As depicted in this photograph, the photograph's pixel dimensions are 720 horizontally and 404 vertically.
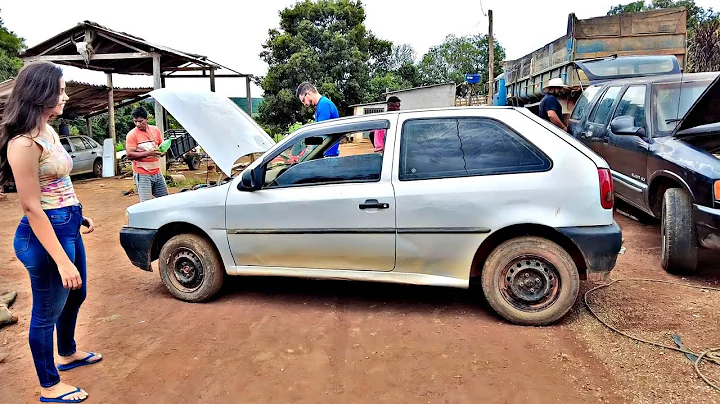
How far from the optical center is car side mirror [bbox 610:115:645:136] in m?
5.30

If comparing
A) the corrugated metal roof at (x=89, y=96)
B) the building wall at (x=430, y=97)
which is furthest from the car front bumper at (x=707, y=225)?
the building wall at (x=430, y=97)

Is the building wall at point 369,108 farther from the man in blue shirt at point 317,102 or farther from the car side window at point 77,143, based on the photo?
the man in blue shirt at point 317,102

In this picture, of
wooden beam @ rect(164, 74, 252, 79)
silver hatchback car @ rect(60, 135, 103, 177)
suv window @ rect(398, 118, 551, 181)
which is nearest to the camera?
suv window @ rect(398, 118, 551, 181)

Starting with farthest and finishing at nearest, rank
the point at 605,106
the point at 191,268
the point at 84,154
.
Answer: the point at 84,154 < the point at 605,106 < the point at 191,268

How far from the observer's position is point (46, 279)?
269 centimetres

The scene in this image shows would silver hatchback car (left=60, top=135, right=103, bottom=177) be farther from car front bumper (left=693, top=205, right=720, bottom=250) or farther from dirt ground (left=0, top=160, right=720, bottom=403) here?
car front bumper (left=693, top=205, right=720, bottom=250)

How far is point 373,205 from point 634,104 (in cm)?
395

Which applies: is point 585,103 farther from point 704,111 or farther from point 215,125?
point 215,125

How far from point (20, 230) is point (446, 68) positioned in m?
37.9

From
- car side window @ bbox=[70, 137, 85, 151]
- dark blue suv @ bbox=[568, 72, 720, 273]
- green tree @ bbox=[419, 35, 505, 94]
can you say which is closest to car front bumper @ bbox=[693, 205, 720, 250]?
dark blue suv @ bbox=[568, 72, 720, 273]

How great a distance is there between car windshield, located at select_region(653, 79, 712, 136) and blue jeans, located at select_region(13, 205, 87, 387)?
5.44 m

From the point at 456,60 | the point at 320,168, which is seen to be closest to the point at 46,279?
the point at 320,168

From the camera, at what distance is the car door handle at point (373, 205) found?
381 cm

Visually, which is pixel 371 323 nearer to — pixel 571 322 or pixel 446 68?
pixel 571 322
